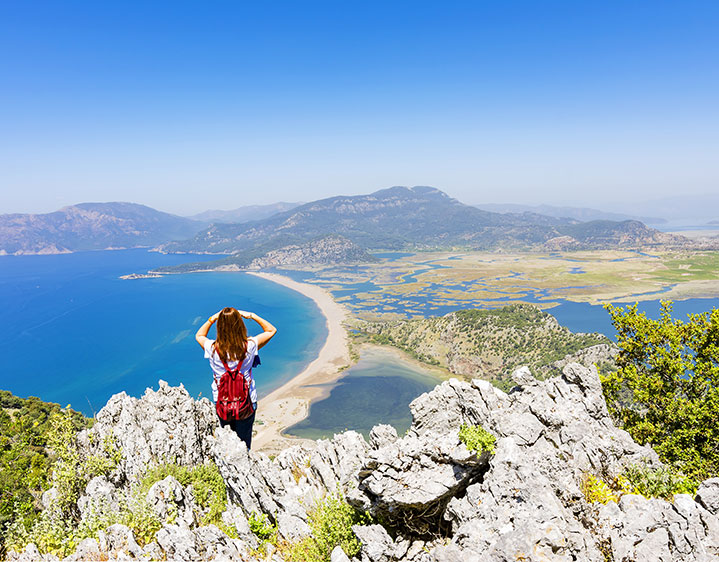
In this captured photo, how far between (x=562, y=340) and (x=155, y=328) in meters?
136

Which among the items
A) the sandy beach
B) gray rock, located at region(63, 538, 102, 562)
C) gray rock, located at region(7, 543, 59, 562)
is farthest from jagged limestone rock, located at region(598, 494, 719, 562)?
the sandy beach

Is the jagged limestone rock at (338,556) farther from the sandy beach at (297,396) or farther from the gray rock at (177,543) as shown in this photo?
the sandy beach at (297,396)

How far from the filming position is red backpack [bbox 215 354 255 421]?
8266 millimetres

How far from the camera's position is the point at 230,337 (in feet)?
25.3

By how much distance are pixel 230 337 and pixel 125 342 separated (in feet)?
460

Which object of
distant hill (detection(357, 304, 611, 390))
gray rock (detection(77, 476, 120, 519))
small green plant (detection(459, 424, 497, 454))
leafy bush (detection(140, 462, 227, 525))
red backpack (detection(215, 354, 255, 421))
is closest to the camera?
red backpack (detection(215, 354, 255, 421))

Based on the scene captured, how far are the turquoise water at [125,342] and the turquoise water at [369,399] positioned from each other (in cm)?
1600

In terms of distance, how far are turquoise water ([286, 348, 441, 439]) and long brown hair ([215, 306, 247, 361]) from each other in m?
55.5

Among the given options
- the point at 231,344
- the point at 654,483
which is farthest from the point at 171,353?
the point at 654,483

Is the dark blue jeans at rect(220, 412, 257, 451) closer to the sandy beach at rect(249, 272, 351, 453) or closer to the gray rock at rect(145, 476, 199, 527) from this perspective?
the gray rock at rect(145, 476, 199, 527)

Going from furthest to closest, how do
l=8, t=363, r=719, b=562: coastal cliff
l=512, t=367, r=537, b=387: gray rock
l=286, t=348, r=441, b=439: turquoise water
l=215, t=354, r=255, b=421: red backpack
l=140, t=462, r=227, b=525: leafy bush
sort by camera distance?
l=286, t=348, r=441, b=439: turquoise water → l=512, t=367, r=537, b=387: gray rock → l=140, t=462, r=227, b=525: leafy bush → l=215, t=354, r=255, b=421: red backpack → l=8, t=363, r=719, b=562: coastal cliff

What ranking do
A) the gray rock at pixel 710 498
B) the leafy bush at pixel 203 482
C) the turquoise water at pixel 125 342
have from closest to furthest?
the gray rock at pixel 710 498, the leafy bush at pixel 203 482, the turquoise water at pixel 125 342

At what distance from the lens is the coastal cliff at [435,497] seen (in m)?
7.13

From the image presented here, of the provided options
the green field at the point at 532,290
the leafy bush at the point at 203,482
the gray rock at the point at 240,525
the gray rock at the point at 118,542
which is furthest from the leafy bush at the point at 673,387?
the green field at the point at 532,290
